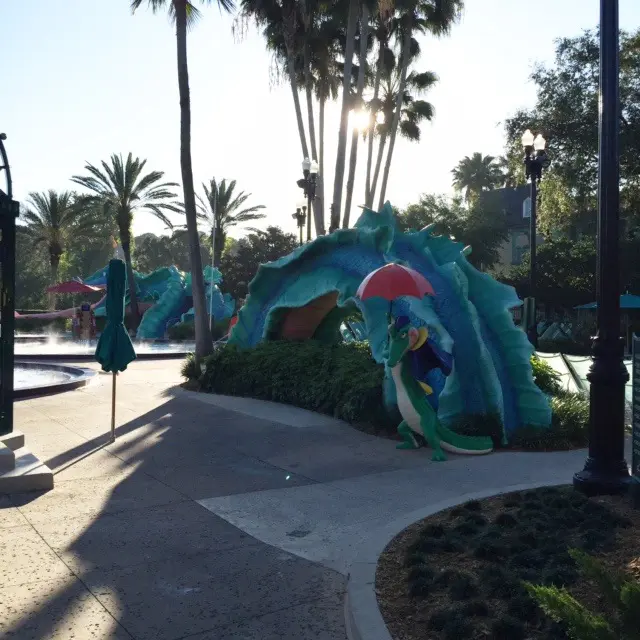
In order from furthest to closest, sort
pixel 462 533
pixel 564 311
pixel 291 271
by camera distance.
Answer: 1. pixel 564 311
2. pixel 291 271
3. pixel 462 533

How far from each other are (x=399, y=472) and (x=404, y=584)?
12.2 feet

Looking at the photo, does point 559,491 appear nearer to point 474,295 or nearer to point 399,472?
point 399,472

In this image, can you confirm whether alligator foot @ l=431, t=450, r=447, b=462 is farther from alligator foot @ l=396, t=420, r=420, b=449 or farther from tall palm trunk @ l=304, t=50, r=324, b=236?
tall palm trunk @ l=304, t=50, r=324, b=236

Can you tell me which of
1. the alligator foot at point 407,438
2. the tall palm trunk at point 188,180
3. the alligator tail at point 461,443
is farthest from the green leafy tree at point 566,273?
the alligator foot at point 407,438

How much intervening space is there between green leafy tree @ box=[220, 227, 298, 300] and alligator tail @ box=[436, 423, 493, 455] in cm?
3904

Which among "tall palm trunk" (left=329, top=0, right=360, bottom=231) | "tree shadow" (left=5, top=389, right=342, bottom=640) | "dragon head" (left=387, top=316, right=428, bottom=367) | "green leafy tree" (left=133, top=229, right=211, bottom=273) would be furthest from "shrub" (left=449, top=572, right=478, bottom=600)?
"green leafy tree" (left=133, top=229, right=211, bottom=273)

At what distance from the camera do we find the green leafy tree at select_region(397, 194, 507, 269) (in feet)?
153

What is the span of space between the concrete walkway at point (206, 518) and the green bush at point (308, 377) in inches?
19.8

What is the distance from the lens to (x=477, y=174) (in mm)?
72875

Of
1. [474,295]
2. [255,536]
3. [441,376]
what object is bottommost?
[255,536]

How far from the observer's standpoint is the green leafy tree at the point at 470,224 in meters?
46.7

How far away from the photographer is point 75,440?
32.4 feet

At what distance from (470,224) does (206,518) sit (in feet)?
142

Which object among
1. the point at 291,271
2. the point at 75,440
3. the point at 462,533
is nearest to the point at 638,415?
the point at 462,533
